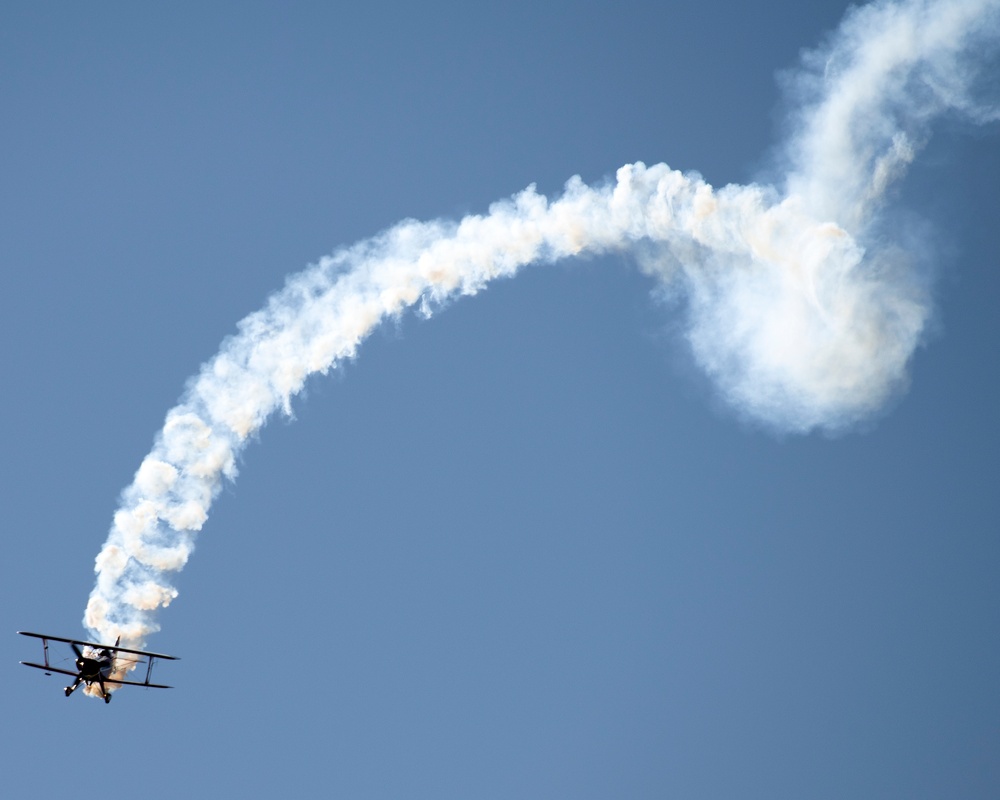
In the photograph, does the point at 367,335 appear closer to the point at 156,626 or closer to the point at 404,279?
the point at 404,279

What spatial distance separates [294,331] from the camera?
65875mm

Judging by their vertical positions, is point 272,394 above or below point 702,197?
below

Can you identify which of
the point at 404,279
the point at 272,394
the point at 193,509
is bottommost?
the point at 193,509

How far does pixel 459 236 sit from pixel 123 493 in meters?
17.7

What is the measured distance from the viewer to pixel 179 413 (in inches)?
2564

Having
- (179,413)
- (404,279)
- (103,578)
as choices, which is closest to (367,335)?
(404,279)

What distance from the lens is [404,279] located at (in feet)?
216

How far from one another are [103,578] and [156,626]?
301 cm

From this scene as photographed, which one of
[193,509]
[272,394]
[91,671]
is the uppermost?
[272,394]

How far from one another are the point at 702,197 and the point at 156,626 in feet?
94.5

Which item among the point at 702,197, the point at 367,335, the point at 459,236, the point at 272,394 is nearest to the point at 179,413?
the point at 272,394

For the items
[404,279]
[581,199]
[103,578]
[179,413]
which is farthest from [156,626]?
[581,199]

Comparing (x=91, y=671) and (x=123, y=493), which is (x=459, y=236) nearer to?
(x=123, y=493)

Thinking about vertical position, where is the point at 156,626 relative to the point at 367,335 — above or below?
below
